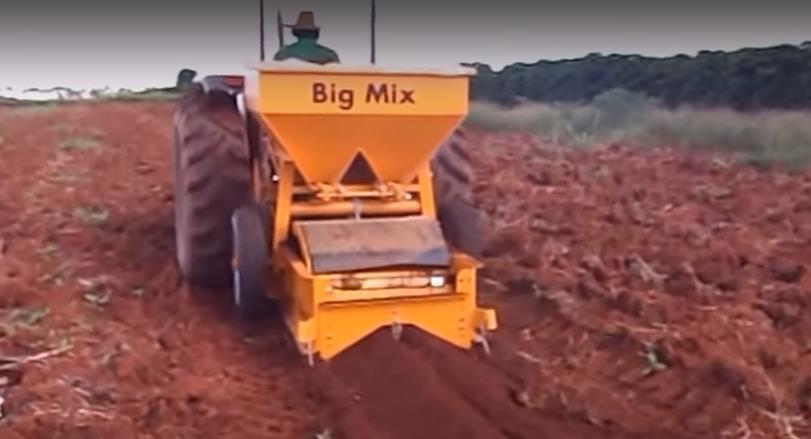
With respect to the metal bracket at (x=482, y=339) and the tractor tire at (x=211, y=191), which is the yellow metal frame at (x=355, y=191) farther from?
the tractor tire at (x=211, y=191)

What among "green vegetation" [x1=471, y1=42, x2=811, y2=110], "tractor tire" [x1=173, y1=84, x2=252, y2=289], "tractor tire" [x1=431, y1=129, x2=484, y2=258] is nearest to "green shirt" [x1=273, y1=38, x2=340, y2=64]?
"tractor tire" [x1=173, y1=84, x2=252, y2=289]

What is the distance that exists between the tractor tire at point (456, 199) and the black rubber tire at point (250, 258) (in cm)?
119

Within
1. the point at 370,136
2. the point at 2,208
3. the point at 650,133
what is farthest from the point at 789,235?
the point at 650,133

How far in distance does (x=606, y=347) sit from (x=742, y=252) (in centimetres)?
224

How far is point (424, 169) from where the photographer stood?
6.19m

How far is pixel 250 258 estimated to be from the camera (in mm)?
5836

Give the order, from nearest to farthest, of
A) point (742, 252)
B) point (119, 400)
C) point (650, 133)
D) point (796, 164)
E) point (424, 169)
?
1. point (119, 400)
2. point (424, 169)
3. point (742, 252)
4. point (796, 164)
5. point (650, 133)

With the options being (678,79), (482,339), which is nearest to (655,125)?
(678,79)

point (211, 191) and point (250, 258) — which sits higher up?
point (211, 191)

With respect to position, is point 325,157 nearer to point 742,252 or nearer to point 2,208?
point 742,252

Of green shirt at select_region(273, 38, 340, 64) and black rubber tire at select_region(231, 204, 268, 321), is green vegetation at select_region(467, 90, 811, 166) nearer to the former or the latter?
green shirt at select_region(273, 38, 340, 64)

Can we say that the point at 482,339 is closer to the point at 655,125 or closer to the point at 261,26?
the point at 261,26

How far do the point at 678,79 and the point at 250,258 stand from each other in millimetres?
12295

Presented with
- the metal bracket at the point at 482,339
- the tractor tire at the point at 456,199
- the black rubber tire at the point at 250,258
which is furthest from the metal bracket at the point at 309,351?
the tractor tire at the point at 456,199
